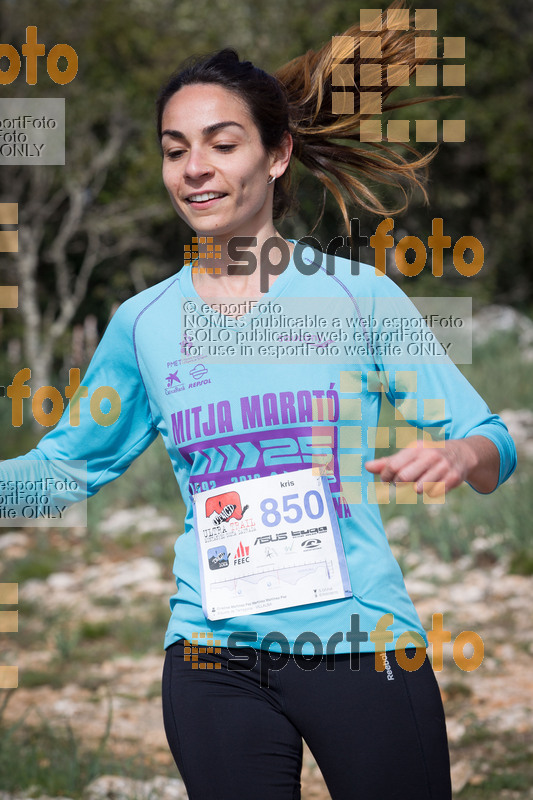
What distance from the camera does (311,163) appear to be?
2.46 m

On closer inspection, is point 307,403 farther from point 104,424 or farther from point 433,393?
point 104,424

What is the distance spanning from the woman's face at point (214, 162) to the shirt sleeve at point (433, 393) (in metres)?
0.34

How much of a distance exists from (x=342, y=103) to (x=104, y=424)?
98cm

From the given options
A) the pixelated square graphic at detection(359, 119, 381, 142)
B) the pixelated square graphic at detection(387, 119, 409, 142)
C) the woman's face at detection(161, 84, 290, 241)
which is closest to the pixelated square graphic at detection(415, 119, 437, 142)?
the pixelated square graphic at detection(387, 119, 409, 142)

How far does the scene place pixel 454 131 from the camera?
1377 centimetres

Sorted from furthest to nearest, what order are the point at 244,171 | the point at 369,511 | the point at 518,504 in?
the point at 518,504 < the point at 244,171 < the point at 369,511

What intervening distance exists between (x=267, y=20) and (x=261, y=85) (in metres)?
14.6

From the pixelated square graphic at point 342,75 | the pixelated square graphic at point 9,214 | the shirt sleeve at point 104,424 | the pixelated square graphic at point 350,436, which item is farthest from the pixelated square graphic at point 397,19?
the pixelated square graphic at point 9,214

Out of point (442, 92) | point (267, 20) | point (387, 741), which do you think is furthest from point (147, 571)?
point (267, 20)

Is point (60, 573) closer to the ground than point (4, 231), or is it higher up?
closer to the ground

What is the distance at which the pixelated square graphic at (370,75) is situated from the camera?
97.0 inches

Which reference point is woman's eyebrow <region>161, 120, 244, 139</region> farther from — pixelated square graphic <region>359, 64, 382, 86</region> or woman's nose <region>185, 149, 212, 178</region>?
pixelated square graphic <region>359, 64, 382, 86</region>

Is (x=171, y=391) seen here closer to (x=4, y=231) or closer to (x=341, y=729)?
(x=341, y=729)

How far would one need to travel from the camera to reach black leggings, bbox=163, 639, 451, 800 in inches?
68.7
